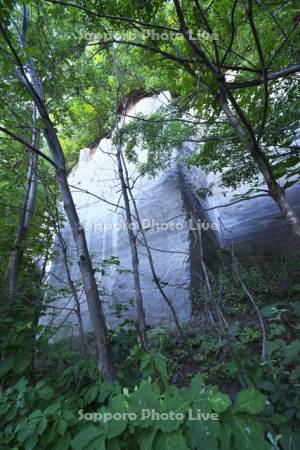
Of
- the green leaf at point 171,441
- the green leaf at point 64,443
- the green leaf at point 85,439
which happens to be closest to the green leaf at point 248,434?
the green leaf at point 171,441

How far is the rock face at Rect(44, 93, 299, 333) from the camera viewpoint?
16.2ft

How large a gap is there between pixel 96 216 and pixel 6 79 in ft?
14.4

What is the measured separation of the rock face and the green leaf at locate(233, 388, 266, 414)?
307 cm

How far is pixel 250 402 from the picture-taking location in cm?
97

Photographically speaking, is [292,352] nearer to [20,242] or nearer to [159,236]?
[20,242]

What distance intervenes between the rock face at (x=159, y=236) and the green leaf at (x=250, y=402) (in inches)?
121

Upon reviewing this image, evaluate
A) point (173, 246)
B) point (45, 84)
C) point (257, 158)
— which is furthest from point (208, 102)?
point (173, 246)

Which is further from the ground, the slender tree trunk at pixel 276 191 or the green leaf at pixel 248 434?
the slender tree trunk at pixel 276 191

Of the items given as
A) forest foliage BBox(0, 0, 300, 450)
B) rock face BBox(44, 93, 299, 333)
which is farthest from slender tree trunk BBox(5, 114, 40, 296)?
rock face BBox(44, 93, 299, 333)

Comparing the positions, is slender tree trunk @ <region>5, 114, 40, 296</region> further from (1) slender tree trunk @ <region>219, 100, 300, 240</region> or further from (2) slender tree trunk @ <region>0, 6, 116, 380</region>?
(1) slender tree trunk @ <region>219, 100, 300, 240</region>

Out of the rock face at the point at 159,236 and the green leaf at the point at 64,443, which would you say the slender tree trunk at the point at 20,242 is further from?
the green leaf at the point at 64,443

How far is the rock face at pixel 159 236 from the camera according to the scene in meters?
4.95

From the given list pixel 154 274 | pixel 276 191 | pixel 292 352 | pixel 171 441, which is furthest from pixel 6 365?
pixel 276 191

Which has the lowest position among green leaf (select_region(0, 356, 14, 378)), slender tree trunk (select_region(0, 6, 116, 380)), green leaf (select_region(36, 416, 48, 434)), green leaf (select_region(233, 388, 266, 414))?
green leaf (select_region(36, 416, 48, 434))
